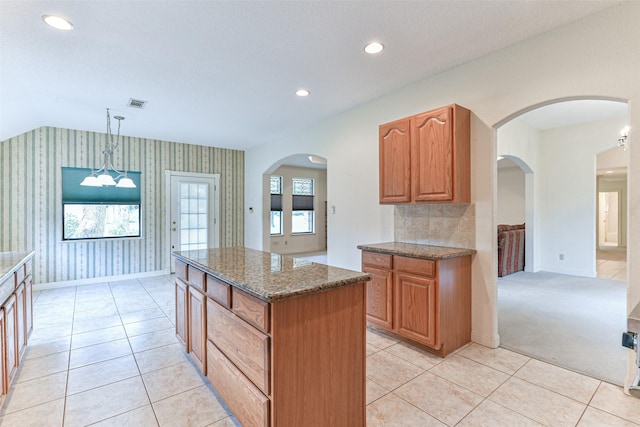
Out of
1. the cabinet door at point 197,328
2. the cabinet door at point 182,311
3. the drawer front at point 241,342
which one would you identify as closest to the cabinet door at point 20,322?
the cabinet door at point 182,311

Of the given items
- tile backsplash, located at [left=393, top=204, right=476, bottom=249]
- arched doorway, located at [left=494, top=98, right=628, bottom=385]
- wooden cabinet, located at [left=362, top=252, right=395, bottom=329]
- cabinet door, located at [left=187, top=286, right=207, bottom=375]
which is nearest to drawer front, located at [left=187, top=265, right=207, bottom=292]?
cabinet door, located at [left=187, top=286, right=207, bottom=375]

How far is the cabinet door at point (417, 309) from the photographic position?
105 inches

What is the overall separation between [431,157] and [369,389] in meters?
2.04

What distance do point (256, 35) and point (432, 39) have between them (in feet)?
4.69

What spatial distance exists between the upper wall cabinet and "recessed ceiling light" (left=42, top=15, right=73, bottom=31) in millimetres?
2828

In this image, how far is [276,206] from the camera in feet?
29.2

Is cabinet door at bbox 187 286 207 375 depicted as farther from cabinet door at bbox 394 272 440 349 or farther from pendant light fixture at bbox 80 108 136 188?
pendant light fixture at bbox 80 108 136 188

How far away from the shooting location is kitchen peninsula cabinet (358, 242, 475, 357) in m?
2.67

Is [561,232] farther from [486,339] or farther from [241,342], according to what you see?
[241,342]

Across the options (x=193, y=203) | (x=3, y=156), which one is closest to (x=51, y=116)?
(x=3, y=156)

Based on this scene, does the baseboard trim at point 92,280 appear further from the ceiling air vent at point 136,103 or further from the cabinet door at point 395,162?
the cabinet door at point 395,162

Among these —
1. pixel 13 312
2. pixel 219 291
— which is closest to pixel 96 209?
pixel 13 312

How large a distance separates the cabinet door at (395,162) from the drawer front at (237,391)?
7.20 feet

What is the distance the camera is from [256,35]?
2.49m
